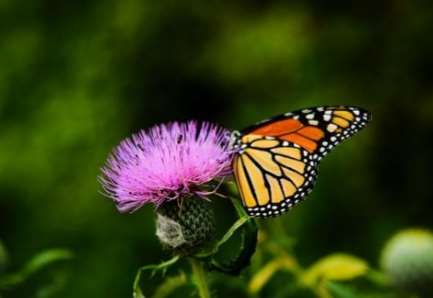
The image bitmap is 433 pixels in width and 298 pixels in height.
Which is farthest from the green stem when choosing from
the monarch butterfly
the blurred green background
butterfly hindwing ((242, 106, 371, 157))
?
the blurred green background

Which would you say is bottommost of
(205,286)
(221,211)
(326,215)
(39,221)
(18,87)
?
(205,286)

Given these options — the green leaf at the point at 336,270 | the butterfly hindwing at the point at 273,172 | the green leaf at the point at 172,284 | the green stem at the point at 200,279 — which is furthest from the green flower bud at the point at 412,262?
the green stem at the point at 200,279

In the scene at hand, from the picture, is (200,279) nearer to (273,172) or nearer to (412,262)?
(273,172)

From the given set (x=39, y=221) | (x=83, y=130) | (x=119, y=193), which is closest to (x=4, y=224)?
(x=39, y=221)

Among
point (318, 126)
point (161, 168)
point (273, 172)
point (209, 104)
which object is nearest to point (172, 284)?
point (161, 168)

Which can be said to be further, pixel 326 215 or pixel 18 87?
pixel 18 87

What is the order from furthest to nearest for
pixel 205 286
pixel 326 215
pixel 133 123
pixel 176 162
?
pixel 133 123 → pixel 326 215 → pixel 176 162 → pixel 205 286

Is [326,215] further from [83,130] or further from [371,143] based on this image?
[83,130]
